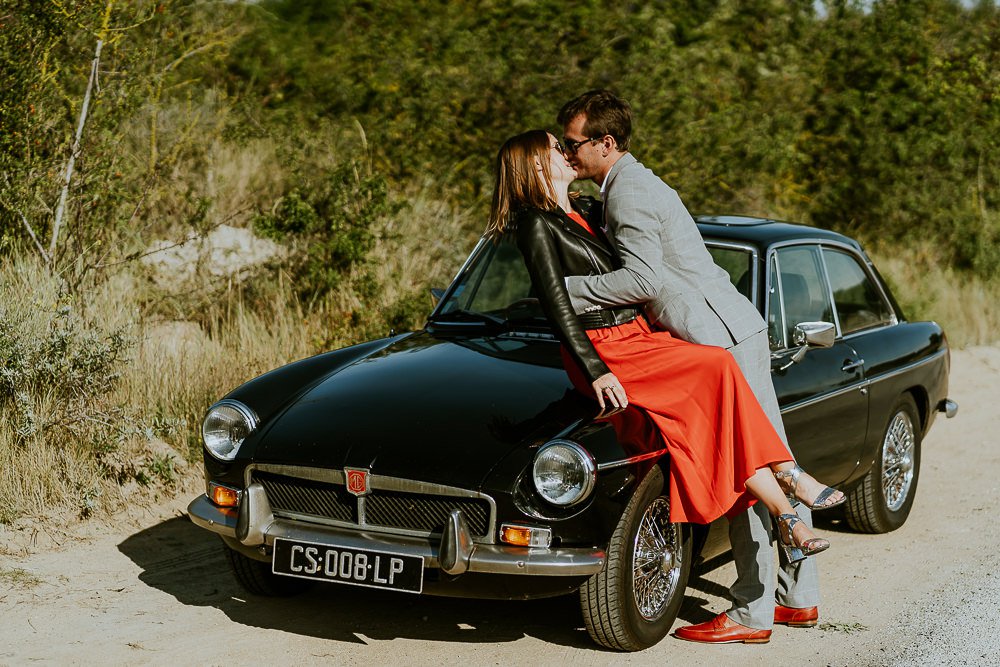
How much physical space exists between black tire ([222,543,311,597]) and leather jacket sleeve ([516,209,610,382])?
1692mm

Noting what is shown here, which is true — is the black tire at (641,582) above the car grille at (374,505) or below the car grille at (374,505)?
below

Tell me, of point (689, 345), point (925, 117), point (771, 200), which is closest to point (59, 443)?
point (689, 345)

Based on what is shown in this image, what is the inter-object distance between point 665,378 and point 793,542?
828 millimetres

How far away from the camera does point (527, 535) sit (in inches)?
166

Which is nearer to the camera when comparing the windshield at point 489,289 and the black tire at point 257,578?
the black tire at point 257,578

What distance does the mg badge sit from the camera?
4375 millimetres

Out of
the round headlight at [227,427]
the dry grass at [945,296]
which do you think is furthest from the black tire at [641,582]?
the dry grass at [945,296]

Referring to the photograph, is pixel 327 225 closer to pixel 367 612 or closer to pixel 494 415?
pixel 367 612

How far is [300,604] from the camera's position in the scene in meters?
5.17

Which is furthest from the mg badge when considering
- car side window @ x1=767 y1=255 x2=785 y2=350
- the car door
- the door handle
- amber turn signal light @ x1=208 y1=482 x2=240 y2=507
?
the door handle

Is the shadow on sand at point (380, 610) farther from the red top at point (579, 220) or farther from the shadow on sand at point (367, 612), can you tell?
A: the red top at point (579, 220)

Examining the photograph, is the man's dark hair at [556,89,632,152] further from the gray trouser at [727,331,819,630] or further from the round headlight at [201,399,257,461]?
the round headlight at [201,399,257,461]

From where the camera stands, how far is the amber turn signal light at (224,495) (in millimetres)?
4703

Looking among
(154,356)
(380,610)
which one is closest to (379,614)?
(380,610)
